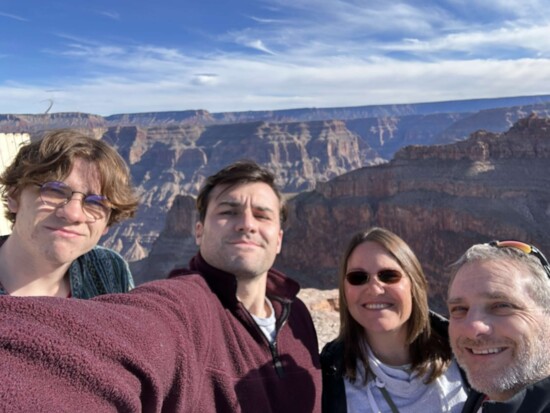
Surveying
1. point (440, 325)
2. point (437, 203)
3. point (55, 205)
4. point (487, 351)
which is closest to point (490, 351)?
point (487, 351)

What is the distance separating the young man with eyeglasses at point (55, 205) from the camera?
251cm

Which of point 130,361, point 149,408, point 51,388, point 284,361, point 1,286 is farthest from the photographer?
point 284,361

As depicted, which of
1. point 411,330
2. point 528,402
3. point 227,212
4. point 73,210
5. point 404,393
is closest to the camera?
point 528,402

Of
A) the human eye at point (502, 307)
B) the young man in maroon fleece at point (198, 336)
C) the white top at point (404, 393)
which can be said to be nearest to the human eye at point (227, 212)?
the young man in maroon fleece at point (198, 336)

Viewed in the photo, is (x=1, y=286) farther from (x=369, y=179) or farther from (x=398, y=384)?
(x=369, y=179)

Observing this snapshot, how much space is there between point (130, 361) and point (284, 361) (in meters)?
1.49

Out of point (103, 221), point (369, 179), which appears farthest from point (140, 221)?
point (103, 221)

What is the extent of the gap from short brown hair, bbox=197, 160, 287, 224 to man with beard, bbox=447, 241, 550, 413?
1337 millimetres

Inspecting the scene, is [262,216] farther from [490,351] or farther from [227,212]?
[490,351]

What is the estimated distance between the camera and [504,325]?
2.42 metres

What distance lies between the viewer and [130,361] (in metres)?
1.39

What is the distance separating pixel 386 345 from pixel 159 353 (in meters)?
2.12

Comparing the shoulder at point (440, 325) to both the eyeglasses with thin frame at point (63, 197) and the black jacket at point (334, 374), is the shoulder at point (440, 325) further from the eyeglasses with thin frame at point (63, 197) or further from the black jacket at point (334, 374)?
the eyeglasses with thin frame at point (63, 197)

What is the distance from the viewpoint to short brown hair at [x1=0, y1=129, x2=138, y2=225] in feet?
8.27
